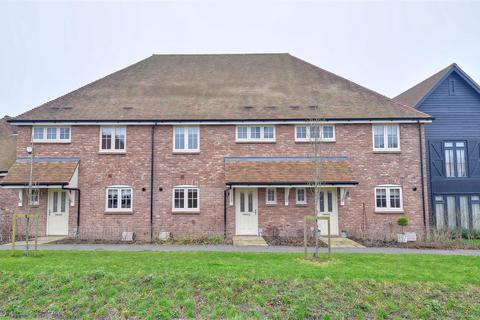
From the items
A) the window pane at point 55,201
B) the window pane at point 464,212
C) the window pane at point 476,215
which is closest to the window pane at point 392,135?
the window pane at point 464,212

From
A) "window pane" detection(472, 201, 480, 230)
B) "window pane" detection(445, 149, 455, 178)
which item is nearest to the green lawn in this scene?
"window pane" detection(472, 201, 480, 230)

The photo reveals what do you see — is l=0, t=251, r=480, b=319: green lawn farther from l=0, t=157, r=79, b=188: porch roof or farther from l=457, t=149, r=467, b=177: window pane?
l=457, t=149, r=467, b=177: window pane

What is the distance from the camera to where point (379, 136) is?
59.9 ft

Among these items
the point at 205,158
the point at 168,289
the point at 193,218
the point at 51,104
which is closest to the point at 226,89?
the point at 205,158

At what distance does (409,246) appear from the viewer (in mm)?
14828

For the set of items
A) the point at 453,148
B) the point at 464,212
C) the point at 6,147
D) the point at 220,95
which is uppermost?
the point at 220,95

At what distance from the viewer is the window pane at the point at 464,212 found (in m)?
19.0

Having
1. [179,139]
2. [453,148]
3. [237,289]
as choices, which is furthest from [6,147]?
[453,148]

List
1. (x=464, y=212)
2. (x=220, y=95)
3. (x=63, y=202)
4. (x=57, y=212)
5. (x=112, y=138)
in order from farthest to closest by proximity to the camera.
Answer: (x=220, y=95) → (x=464, y=212) → (x=112, y=138) → (x=63, y=202) → (x=57, y=212)

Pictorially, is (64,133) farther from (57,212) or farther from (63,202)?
(57,212)

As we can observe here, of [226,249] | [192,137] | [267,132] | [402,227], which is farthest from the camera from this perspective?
[267,132]

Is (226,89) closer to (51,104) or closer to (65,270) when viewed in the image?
(51,104)

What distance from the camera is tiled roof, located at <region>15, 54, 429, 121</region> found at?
18.2 meters

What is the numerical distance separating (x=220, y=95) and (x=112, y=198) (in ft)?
26.7
